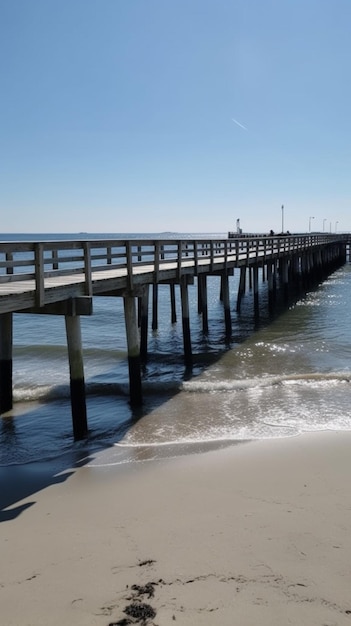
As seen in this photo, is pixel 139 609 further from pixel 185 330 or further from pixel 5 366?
pixel 185 330

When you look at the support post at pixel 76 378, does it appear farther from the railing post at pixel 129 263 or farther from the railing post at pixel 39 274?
the railing post at pixel 129 263

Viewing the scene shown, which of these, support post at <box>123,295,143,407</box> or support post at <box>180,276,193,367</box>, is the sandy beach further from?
support post at <box>180,276,193,367</box>

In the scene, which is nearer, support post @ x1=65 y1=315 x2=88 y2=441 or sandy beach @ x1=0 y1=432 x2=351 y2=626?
sandy beach @ x1=0 y1=432 x2=351 y2=626

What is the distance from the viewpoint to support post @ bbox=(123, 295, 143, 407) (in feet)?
33.3

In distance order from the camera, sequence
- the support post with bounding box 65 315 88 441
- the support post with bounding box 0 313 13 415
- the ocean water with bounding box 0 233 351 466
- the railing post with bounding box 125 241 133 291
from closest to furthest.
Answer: the ocean water with bounding box 0 233 351 466 < the support post with bounding box 65 315 88 441 < the railing post with bounding box 125 241 133 291 < the support post with bounding box 0 313 13 415

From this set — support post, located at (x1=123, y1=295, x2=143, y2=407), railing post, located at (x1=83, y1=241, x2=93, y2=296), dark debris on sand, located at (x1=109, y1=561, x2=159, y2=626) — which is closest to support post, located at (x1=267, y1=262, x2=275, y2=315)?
support post, located at (x1=123, y1=295, x2=143, y2=407)

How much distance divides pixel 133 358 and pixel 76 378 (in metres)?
1.93

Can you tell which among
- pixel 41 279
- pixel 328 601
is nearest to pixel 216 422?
pixel 41 279

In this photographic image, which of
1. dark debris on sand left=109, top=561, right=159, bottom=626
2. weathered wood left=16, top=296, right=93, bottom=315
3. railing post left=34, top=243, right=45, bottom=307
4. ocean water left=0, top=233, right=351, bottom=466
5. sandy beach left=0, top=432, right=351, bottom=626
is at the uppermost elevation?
railing post left=34, top=243, right=45, bottom=307

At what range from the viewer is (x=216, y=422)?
855 cm

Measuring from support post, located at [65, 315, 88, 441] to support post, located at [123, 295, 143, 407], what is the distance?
1.80m

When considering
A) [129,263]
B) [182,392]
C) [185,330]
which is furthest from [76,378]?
[185,330]

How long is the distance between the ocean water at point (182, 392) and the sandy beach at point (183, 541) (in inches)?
37.3

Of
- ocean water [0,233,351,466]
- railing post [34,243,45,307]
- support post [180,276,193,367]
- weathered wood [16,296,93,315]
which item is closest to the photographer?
railing post [34,243,45,307]
